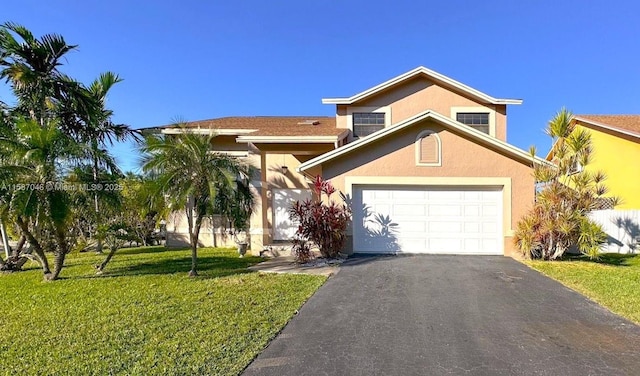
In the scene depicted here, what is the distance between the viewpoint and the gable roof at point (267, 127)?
12.6 m

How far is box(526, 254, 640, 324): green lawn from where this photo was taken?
610cm

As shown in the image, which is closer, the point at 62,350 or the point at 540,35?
the point at 62,350

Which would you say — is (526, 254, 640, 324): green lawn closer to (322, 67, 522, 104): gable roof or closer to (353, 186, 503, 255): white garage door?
(353, 186, 503, 255): white garage door

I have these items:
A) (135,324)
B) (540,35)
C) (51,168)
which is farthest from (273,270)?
(540,35)

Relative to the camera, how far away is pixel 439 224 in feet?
37.1

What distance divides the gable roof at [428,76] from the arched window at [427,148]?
4.20 metres

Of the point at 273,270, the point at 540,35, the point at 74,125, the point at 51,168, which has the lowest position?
the point at 273,270

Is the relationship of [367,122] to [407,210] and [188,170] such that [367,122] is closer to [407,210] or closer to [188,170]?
[407,210]

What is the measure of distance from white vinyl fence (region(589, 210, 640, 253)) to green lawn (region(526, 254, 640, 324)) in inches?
44.2

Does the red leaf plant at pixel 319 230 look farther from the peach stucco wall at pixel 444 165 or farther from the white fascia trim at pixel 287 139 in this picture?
the white fascia trim at pixel 287 139

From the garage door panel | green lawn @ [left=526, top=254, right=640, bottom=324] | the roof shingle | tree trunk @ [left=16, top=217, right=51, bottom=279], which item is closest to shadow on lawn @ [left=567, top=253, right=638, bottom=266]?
green lawn @ [left=526, top=254, right=640, bottom=324]

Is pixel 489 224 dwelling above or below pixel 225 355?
above

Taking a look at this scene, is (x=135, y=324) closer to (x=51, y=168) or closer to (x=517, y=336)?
(x=51, y=168)

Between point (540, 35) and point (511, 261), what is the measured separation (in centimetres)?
1193
